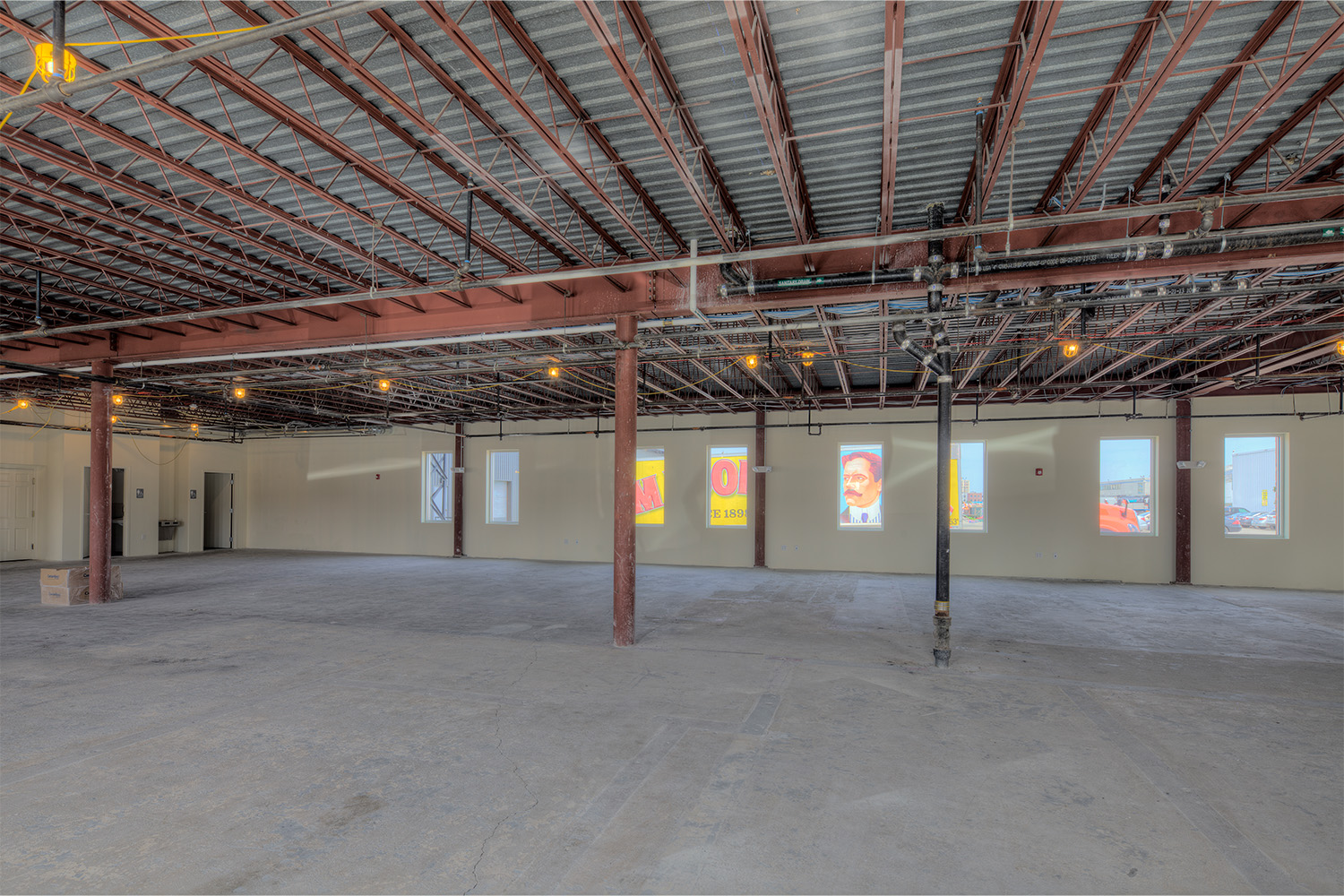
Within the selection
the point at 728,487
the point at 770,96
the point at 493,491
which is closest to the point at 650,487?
the point at 728,487

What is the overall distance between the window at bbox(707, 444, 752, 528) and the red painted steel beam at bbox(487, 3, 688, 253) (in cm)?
1261

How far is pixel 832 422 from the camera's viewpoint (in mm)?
19844

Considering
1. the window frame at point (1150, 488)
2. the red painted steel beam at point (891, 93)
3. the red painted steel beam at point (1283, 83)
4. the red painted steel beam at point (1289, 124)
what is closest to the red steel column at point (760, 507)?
the window frame at point (1150, 488)

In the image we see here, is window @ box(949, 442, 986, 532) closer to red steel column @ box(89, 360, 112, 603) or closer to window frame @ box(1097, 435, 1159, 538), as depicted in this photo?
window frame @ box(1097, 435, 1159, 538)

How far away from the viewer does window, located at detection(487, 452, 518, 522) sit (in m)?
23.4

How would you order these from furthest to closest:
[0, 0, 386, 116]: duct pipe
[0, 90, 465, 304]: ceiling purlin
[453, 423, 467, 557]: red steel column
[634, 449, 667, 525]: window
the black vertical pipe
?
1. [453, 423, 467, 557]: red steel column
2. [634, 449, 667, 525]: window
3. [0, 90, 465, 304]: ceiling purlin
4. the black vertical pipe
5. [0, 0, 386, 116]: duct pipe

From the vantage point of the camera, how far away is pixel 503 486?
23641 millimetres

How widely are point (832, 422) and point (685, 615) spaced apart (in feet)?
31.5

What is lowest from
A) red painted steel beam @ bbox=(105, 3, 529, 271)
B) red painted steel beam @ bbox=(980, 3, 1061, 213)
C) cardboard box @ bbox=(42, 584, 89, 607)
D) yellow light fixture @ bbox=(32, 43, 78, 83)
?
cardboard box @ bbox=(42, 584, 89, 607)

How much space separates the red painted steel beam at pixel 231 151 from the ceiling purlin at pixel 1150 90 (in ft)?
25.6

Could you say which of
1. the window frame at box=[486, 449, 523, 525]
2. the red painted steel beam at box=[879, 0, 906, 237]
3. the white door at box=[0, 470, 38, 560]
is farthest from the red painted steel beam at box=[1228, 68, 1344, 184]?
the white door at box=[0, 470, 38, 560]

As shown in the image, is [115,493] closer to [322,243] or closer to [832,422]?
[322,243]

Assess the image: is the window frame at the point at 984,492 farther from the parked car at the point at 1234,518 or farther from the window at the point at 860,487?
the parked car at the point at 1234,518

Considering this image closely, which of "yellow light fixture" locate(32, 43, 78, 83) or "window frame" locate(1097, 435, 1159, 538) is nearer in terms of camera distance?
"yellow light fixture" locate(32, 43, 78, 83)
